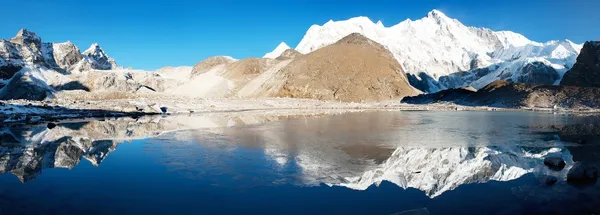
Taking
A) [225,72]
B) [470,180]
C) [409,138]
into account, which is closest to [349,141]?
[409,138]

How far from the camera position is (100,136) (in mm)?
20781

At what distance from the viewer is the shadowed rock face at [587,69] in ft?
363

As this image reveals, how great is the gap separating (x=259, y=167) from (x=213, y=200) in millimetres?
3758

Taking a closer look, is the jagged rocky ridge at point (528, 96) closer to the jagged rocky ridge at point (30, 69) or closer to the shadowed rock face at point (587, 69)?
the shadowed rock face at point (587, 69)

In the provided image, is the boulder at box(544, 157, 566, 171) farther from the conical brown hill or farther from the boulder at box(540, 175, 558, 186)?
the conical brown hill

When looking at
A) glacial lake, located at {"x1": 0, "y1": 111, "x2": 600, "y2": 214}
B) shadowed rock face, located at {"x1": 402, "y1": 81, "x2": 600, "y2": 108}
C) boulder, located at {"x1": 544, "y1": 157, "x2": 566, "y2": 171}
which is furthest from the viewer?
shadowed rock face, located at {"x1": 402, "y1": 81, "x2": 600, "y2": 108}

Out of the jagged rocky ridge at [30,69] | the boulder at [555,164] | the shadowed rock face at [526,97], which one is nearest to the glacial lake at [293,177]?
the boulder at [555,164]

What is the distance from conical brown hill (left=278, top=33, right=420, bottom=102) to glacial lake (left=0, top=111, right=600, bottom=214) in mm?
71328

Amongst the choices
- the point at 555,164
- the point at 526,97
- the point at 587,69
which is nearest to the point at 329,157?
the point at 555,164

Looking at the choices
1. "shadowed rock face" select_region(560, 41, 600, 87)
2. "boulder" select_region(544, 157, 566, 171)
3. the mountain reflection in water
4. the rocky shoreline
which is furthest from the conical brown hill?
"boulder" select_region(544, 157, 566, 171)

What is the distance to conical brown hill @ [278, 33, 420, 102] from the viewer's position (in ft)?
294

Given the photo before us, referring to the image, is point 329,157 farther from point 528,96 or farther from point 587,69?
point 587,69

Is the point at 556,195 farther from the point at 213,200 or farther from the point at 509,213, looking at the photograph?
the point at 213,200

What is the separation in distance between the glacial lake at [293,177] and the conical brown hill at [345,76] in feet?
234
